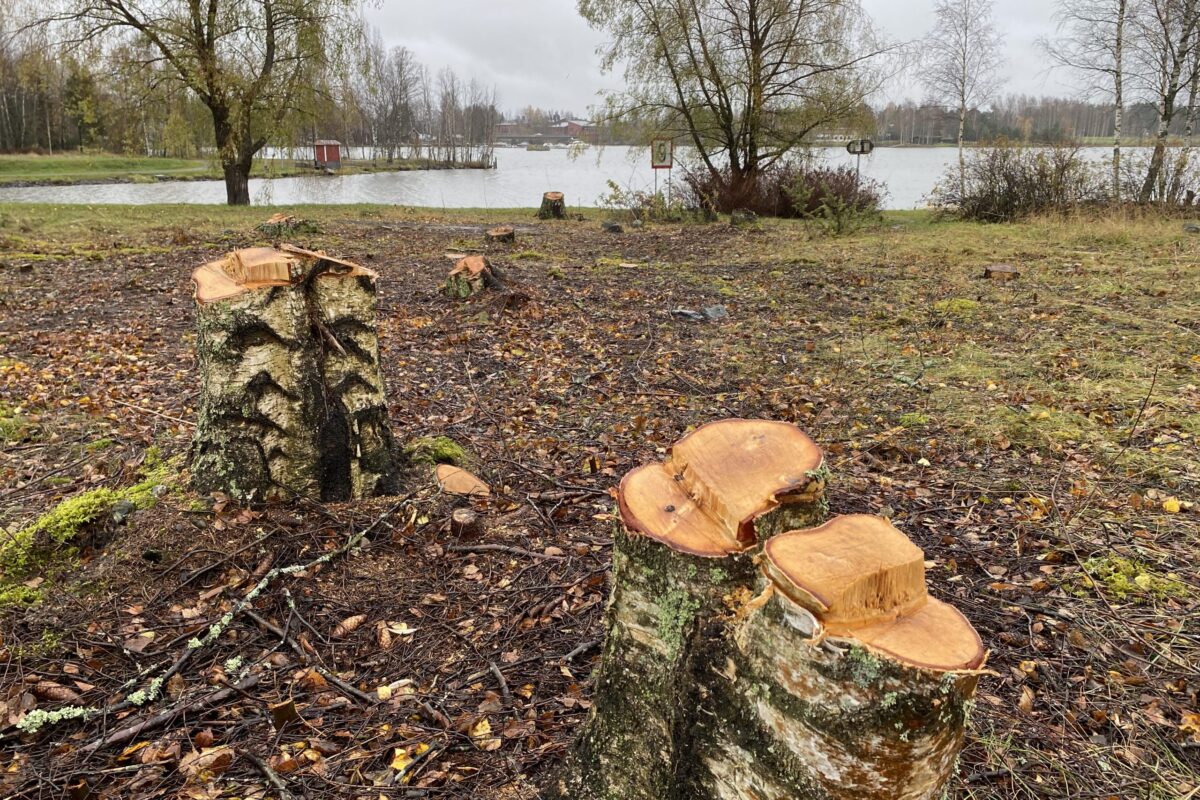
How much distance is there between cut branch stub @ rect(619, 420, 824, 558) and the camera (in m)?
1.37

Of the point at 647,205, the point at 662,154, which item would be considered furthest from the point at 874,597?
the point at 662,154

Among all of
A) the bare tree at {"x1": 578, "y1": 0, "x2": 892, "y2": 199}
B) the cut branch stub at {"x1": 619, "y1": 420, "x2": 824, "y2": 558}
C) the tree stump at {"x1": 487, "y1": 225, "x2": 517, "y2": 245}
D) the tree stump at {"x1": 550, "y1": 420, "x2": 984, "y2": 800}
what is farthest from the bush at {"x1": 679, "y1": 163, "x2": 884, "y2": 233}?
the tree stump at {"x1": 550, "y1": 420, "x2": 984, "y2": 800}

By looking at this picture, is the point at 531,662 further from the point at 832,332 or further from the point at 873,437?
the point at 832,332

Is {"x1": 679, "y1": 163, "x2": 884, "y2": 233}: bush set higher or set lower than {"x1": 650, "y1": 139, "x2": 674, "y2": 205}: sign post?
lower

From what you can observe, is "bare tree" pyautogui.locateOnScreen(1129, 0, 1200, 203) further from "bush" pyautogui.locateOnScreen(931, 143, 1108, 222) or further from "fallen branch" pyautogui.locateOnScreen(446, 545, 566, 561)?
"fallen branch" pyautogui.locateOnScreen(446, 545, 566, 561)

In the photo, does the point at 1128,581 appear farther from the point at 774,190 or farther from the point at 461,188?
the point at 461,188

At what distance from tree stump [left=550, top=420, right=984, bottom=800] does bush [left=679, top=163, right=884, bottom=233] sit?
17.8m

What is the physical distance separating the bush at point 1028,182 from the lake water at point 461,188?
343 cm

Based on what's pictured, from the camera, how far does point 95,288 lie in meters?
8.15

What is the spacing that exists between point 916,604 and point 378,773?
1.54 m

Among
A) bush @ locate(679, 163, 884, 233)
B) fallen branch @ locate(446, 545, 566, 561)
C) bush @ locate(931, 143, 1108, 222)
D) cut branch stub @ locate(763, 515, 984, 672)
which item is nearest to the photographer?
cut branch stub @ locate(763, 515, 984, 672)

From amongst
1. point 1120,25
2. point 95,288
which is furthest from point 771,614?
point 1120,25

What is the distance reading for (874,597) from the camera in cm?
114

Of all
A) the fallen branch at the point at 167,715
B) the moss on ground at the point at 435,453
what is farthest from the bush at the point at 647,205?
the fallen branch at the point at 167,715
